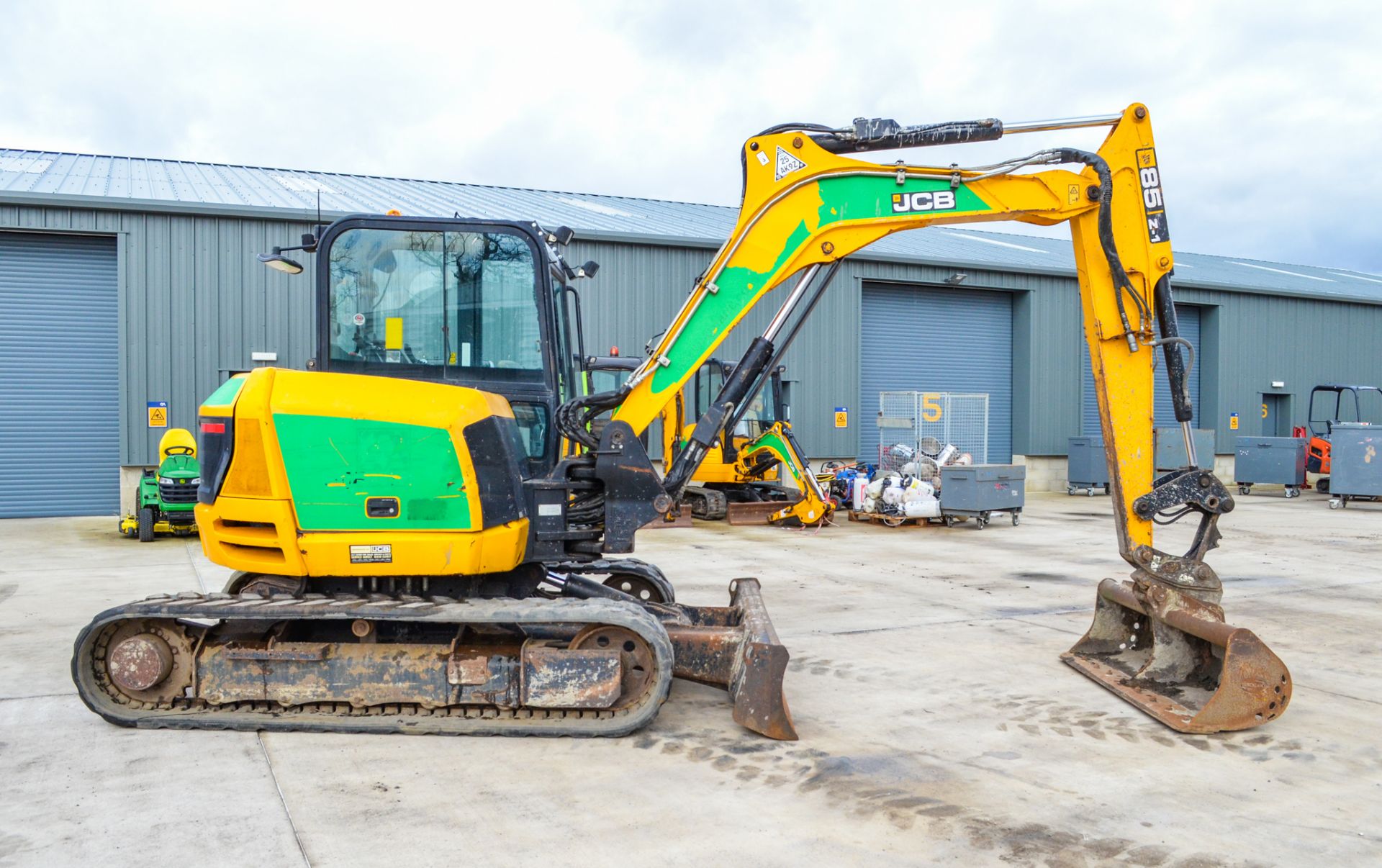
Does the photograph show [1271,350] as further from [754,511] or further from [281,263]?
[281,263]

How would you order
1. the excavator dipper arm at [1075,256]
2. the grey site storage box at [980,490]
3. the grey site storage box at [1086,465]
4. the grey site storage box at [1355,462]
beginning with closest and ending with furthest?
the excavator dipper arm at [1075,256] < the grey site storage box at [980,490] < the grey site storage box at [1355,462] < the grey site storage box at [1086,465]

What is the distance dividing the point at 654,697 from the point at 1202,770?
107 inches

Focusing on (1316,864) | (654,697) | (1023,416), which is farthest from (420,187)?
(1316,864)

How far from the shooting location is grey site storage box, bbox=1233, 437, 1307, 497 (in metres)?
23.1

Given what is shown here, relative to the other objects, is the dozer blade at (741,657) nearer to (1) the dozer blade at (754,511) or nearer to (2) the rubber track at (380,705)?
(2) the rubber track at (380,705)

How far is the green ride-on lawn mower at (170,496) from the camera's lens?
1405cm

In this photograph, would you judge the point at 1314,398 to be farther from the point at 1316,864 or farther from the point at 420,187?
the point at 1316,864

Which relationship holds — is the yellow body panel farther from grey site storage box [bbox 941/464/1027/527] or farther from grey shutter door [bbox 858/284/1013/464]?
grey shutter door [bbox 858/284/1013/464]

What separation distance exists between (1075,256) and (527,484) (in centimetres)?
354

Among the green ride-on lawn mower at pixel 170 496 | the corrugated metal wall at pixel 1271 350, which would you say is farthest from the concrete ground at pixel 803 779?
the corrugated metal wall at pixel 1271 350

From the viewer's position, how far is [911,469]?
17.7m

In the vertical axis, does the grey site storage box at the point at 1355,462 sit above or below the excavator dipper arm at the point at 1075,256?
below

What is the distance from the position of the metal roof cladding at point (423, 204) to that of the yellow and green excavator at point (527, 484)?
8.68 metres

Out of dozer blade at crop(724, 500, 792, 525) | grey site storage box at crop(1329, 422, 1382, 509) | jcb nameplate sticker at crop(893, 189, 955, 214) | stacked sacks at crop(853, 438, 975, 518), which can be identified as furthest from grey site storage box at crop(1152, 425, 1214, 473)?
jcb nameplate sticker at crop(893, 189, 955, 214)
